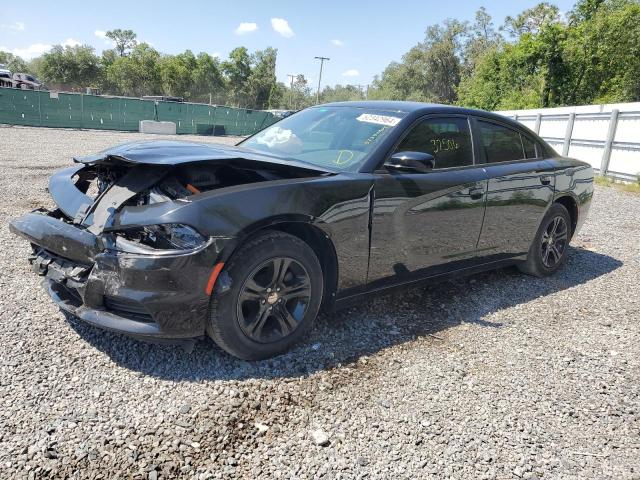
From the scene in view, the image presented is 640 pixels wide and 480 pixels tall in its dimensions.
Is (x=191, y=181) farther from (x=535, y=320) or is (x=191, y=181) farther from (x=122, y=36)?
(x=122, y=36)

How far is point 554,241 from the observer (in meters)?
4.91

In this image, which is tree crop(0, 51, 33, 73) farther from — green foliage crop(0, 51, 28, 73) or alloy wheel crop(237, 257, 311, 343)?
alloy wheel crop(237, 257, 311, 343)

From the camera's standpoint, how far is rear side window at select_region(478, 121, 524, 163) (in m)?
4.12

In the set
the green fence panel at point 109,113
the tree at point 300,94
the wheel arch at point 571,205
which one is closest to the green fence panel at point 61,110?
the green fence panel at point 109,113

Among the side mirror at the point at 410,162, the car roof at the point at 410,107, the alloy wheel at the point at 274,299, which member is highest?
the car roof at the point at 410,107

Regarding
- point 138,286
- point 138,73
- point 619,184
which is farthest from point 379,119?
point 138,73

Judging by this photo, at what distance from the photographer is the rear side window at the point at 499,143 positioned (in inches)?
162

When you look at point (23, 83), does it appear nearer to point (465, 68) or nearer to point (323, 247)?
point (323, 247)

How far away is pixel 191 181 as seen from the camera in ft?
8.98

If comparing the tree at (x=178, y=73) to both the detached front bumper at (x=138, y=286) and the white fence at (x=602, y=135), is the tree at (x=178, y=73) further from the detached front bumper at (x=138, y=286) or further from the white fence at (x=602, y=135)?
the detached front bumper at (x=138, y=286)

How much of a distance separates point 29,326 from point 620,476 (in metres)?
3.43

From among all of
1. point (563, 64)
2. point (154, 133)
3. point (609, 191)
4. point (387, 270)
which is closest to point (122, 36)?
point (154, 133)

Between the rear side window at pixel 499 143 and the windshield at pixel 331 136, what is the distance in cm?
99

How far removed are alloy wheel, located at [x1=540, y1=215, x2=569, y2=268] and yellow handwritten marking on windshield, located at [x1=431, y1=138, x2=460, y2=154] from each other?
1.58m
